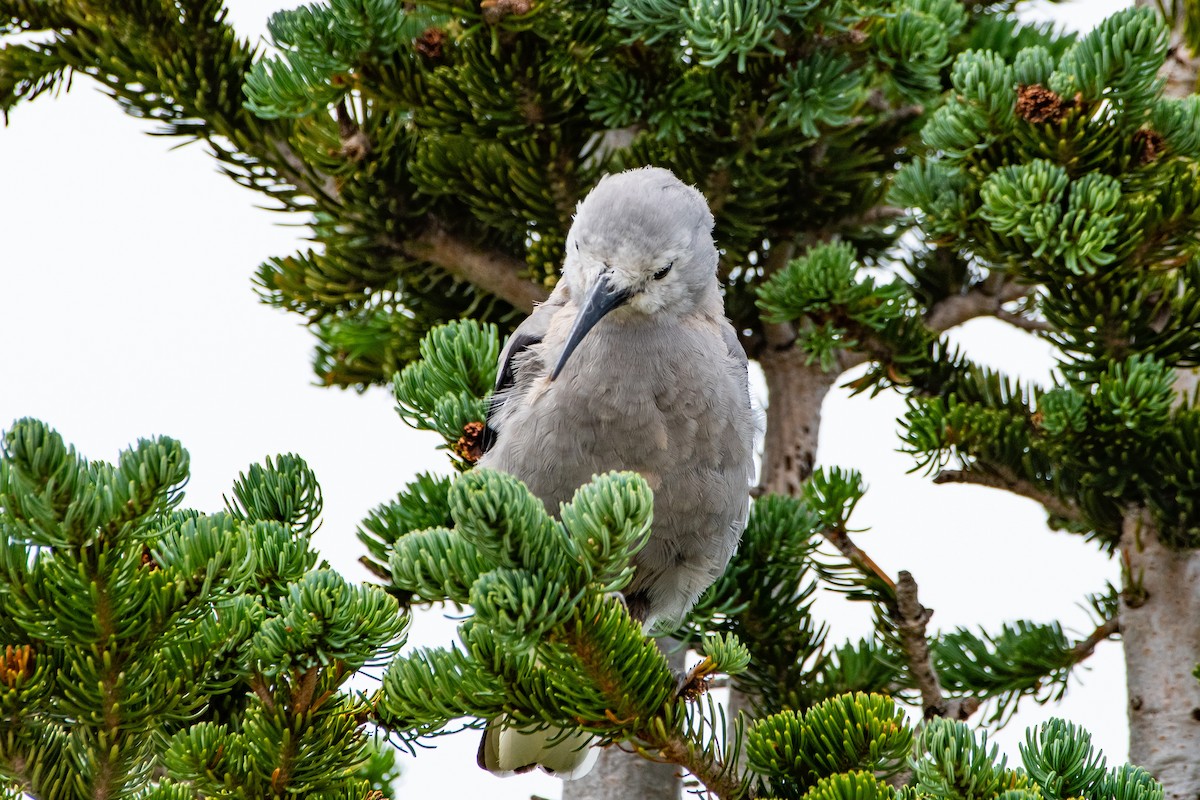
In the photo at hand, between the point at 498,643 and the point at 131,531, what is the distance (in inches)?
19.9

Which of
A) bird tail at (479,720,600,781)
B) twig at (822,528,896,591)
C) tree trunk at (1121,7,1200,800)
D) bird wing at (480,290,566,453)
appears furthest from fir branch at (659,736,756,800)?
tree trunk at (1121,7,1200,800)

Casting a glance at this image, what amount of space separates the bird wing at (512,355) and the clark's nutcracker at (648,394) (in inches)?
1.8

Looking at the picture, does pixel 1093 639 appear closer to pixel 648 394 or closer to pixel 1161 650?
pixel 1161 650

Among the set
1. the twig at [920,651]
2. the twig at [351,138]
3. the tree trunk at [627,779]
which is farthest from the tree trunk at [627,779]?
the twig at [351,138]

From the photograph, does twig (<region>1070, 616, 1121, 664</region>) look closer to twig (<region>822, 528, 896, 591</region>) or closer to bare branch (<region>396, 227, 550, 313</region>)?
twig (<region>822, 528, 896, 591</region>)

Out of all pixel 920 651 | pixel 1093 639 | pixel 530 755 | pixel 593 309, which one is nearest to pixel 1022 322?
pixel 1093 639

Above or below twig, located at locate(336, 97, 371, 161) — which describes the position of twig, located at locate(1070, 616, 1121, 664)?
below

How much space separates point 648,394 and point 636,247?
30cm

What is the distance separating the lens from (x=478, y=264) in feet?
9.50

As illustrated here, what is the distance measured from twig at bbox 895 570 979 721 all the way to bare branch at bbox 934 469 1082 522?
0.39 metres

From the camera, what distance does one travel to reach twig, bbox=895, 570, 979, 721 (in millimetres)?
2248

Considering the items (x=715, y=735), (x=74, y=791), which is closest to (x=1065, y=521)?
(x=715, y=735)

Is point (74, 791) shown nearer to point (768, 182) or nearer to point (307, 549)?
point (307, 549)

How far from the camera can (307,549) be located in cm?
193
